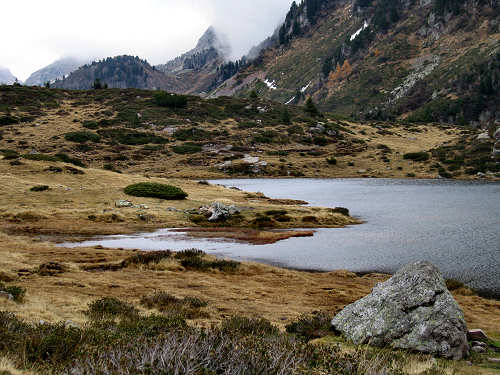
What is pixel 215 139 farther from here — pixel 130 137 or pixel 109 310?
pixel 109 310

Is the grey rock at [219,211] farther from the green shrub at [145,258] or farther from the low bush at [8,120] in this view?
the low bush at [8,120]

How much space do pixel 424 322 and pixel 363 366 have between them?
364 centimetres

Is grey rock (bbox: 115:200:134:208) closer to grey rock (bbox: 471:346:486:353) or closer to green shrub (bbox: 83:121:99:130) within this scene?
grey rock (bbox: 471:346:486:353)

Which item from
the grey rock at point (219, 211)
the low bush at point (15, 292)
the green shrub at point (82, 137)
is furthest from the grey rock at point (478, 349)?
the green shrub at point (82, 137)

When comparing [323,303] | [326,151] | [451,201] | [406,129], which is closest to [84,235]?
[323,303]

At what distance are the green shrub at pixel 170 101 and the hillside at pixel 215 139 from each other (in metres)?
0.28

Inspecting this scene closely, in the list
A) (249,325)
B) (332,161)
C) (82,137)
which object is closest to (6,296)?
(249,325)

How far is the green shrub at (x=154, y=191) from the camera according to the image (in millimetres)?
37812

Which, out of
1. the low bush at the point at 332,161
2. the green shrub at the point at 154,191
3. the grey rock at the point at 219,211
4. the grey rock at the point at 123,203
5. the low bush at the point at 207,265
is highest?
the low bush at the point at 332,161

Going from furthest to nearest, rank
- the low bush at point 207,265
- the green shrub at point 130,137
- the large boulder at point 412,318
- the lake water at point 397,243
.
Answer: the green shrub at point 130,137, the lake water at point 397,243, the low bush at point 207,265, the large boulder at point 412,318

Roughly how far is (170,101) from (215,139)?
25690 millimetres

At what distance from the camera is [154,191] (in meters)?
38.7

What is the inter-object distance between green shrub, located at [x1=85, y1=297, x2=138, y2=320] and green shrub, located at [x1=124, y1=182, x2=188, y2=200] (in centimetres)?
2755

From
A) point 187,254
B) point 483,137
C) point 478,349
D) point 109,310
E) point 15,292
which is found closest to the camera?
point 478,349
